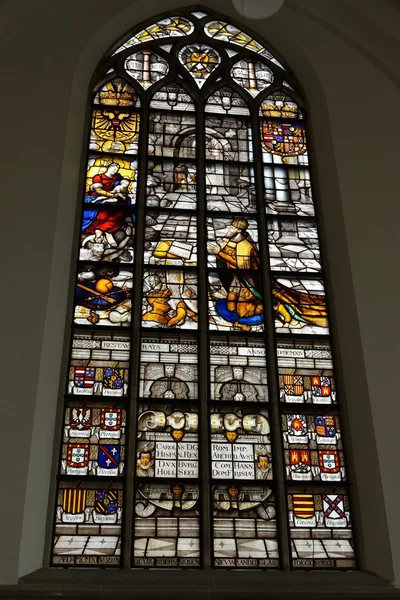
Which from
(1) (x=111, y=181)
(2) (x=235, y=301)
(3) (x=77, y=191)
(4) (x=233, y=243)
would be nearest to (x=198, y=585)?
(2) (x=235, y=301)

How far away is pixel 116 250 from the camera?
21.8 feet

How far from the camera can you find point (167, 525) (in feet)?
18.0

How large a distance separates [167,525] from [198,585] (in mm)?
602

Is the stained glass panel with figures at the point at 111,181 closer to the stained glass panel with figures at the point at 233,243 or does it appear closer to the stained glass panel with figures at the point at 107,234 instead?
the stained glass panel with figures at the point at 107,234

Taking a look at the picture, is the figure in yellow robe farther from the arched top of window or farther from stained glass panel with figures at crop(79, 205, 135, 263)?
the arched top of window

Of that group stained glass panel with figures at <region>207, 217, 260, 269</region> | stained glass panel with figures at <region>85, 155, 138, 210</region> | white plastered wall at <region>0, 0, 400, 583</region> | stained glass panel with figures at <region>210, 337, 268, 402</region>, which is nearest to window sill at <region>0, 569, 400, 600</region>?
white plastered wall at <region>0, 0, 400, 583</region>

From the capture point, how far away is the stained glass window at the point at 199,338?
5.50 meters

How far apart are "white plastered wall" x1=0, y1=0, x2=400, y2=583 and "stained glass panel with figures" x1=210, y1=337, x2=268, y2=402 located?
0.66m

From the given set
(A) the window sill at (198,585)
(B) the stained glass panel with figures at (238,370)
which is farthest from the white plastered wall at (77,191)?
(B) the stained glass panel with figures at (238,370)

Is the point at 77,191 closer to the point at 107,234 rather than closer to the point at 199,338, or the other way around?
the point at 107,234

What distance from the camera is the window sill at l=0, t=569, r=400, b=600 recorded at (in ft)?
15.6

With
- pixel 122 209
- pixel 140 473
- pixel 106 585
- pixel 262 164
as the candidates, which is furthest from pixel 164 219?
pixel 106 585
